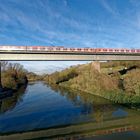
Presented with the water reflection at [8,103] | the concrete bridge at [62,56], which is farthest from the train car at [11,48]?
the water reflection at [8,103]

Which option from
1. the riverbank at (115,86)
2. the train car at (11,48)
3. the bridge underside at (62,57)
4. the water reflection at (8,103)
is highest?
the train car at (11,48)

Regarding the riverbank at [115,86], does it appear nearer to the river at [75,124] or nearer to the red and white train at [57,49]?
the river at [75,124]

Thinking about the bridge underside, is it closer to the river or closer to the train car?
the train car

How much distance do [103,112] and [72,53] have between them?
45.2 feet

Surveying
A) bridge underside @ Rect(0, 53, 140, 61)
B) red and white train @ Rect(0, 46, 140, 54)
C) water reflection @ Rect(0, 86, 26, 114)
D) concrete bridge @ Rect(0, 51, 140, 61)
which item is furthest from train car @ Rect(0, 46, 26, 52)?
water reflection @ Rect(0, 86, 26, 114)

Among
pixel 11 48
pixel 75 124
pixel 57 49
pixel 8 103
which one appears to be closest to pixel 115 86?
pixel 57 49

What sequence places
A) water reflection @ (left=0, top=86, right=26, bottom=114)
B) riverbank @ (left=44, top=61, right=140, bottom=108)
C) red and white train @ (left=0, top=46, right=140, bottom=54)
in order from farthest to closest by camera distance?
water reflection @ (left=0, top=86, right=26, bottom=114), red and white train @ (left=0, top=46, right=140, bottom=54), riverbank @ (left=44, top=61, right=140, bottom=108)

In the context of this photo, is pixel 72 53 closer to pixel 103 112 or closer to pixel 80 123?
pixel 103 112

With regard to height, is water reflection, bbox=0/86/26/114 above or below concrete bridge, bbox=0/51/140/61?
below

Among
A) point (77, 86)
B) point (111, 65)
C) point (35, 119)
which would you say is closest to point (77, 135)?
point (35, 119)

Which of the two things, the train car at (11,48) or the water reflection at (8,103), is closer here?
the train car at (11,48)

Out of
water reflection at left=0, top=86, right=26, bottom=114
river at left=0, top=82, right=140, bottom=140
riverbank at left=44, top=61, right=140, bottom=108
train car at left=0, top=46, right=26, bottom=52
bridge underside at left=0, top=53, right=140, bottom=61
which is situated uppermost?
train car at left=0, top=46, right=26, bottom=52

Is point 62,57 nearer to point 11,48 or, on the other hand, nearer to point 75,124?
point 11,48

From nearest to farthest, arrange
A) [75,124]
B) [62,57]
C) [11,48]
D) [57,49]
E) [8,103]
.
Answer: [75,124] < [11,48] < [57,49] < [62,57] < [8,103]
